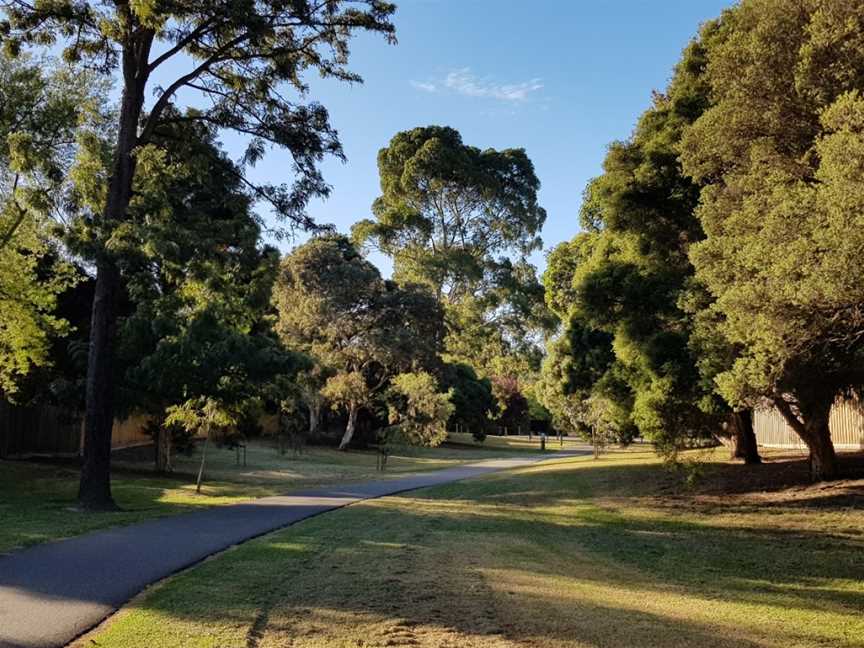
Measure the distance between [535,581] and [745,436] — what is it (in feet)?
51.5

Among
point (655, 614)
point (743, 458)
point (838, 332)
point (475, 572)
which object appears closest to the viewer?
point (655, 614)

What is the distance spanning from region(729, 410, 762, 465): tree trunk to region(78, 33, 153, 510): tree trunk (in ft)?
53.8

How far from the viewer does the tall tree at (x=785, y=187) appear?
322 inches

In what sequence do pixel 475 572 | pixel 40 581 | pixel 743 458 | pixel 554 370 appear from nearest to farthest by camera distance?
pixel 40 581 < pixel 475 572 < pixel 743 458 < pixel 554 370

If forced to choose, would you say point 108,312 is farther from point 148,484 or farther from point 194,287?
point 148,484

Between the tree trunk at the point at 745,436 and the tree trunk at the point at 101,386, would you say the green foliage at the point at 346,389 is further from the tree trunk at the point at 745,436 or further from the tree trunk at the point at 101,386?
the tree trunk at the point at 101,386

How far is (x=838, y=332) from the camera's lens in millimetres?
10633

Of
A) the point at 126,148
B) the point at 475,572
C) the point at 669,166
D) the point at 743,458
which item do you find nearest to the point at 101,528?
the point at 475,572

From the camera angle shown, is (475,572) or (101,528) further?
(101,528)

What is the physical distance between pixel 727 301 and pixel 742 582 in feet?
11.7

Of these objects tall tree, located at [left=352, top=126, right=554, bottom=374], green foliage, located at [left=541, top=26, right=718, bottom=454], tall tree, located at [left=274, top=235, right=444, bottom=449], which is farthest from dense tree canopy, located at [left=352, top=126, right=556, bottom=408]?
green foliage, located at [left=541, top=26, right=718, bottom=454]

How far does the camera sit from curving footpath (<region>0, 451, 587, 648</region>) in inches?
247

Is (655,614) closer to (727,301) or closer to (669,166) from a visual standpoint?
(727,301)

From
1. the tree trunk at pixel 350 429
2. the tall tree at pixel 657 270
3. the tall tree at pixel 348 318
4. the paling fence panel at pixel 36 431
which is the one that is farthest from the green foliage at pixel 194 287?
the tree trunk at pixel 350 429
